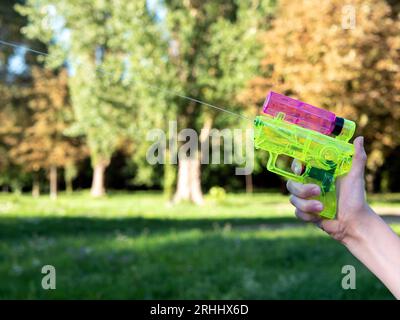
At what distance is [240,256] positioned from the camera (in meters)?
6.99

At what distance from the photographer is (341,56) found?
50.5 ft

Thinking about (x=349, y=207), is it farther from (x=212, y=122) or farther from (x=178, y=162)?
(x=178, y=162)

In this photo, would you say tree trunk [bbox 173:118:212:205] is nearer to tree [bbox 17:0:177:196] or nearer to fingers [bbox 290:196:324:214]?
tree [bbox 17:0:177:196]

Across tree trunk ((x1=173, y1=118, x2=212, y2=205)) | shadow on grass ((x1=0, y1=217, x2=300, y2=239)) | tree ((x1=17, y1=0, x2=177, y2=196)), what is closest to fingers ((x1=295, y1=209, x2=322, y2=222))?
shadow on grass ((x1=0, y1=217, x2=300, y2=239))

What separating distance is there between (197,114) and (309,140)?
1956 cm

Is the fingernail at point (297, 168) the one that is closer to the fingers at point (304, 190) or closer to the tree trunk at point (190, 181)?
the fingers at point (304, 190)

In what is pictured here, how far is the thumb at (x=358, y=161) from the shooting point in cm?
143

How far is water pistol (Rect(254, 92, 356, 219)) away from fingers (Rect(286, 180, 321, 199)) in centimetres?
2

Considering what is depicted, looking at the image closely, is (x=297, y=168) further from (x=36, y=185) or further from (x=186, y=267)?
(x=36, y=185)

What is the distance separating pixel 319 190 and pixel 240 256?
5695mm

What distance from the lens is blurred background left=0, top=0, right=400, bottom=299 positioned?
5.67 m

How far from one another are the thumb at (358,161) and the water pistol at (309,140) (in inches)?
0.7
